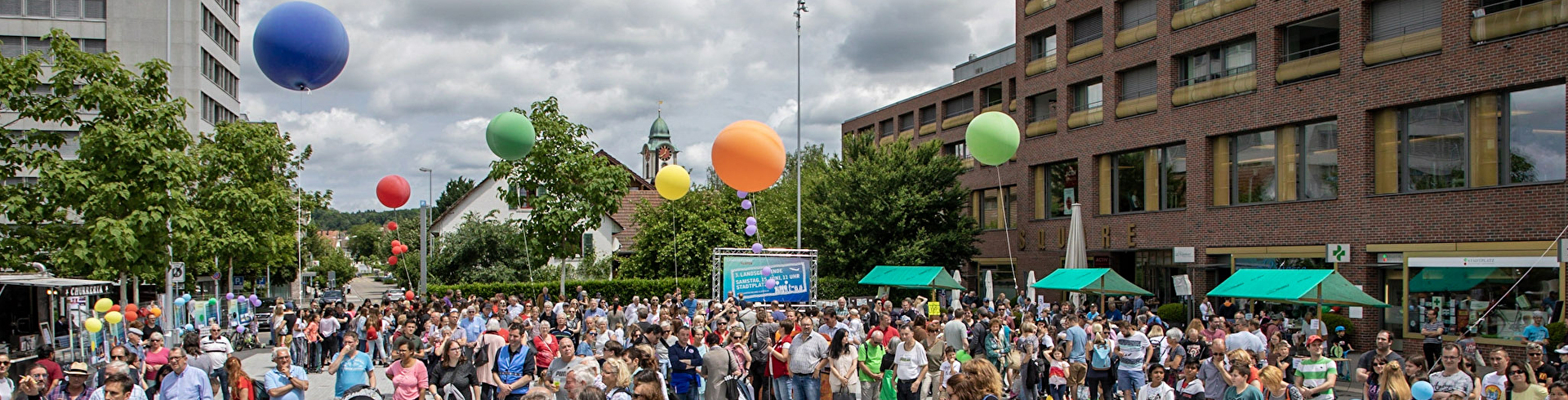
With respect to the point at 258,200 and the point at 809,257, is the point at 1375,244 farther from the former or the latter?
the point at 258,200

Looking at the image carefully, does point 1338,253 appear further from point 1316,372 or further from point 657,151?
point 657,151

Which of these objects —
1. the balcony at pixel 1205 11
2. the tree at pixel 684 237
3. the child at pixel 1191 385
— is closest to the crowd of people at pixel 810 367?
the child at pixel 1191 385

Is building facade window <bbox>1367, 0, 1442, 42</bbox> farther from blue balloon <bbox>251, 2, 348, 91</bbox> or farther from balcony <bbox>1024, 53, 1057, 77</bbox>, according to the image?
blue balloon <bbox>251, 2, 348, 91</bbox>

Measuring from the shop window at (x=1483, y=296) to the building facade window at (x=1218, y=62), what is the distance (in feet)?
23.5

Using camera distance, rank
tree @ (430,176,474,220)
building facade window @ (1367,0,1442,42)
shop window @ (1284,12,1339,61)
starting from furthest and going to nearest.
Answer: tree @ (430,176,474,220), shop window @ (1284,12,1339,61), building facade window @ (1367,0,1442,42)

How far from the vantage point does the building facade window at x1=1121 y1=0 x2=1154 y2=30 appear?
31125mm

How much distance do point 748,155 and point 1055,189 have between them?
20.7 m

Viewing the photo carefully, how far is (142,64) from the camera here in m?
18.4

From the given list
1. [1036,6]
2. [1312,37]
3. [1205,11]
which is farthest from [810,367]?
[1036,6]

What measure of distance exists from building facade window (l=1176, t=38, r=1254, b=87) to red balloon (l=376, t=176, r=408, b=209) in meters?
20.5

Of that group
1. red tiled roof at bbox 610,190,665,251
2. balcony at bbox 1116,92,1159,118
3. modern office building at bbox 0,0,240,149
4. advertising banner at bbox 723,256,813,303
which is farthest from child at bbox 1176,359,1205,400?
red tiled roof at bbox 610,190,665,251

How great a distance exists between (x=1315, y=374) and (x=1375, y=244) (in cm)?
1545

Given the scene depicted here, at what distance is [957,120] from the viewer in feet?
154

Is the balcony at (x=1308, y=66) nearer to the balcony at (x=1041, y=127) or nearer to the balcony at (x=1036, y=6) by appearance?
the balcony at (x=1041, y=127)
